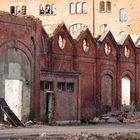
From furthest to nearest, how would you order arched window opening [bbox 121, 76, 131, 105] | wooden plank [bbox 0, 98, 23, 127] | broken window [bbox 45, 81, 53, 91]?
1. arched window opening [bbox 121, 76, 131, 105]
2. broken window [bbox 45, 81, 53, 91]
3. wooden plank [bbox 0, 98, 23, 127]

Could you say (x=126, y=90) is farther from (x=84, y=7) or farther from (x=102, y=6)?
(x=84, y=7)

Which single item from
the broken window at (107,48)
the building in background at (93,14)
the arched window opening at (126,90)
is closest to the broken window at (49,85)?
the broken window at (107,48)

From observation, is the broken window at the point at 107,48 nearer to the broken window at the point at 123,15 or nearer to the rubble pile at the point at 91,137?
the rubble pile at the point at 91,137

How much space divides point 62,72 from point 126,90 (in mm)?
14009

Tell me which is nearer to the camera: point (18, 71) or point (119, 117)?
point (18, 71)

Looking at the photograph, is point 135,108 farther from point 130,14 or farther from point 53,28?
Answer: point 130,14

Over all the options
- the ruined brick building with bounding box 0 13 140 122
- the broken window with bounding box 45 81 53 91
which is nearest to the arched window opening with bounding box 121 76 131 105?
the ruined brick building with bounding box 0 13 140 122

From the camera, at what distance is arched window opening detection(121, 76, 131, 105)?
53625 mm

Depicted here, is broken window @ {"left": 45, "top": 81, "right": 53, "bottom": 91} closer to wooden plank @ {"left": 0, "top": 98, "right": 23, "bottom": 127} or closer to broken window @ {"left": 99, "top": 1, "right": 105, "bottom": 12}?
wooden plank @ {"left": 0, "top": 98, "right": 23, "bottom": 127}

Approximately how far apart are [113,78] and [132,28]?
30.1m

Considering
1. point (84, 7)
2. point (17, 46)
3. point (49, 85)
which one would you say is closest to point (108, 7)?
point (84, 7)

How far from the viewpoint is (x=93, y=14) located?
82125 millimetres

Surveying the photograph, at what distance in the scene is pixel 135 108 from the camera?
173 feet

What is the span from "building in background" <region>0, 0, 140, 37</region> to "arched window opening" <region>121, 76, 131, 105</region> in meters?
25.5
